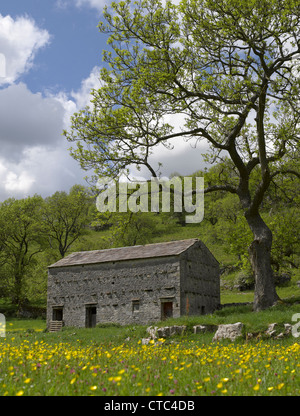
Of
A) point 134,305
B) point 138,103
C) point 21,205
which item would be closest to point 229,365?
point 138,103

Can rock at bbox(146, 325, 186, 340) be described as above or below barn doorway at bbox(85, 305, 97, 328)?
above

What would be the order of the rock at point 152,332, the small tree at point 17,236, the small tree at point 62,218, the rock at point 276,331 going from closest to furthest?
the rock at point 276,331
the rock at point 152,332
the small tree at point 17,236
the small tree at point 62,218

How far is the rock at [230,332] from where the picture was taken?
58.2 ft

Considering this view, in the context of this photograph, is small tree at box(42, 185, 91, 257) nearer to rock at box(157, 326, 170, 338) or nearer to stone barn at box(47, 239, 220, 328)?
stone barn at box(47, 239, 220, 328)

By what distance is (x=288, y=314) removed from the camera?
759 inches

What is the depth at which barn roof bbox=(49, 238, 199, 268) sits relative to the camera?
117ft

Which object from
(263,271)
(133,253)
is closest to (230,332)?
(263,271)

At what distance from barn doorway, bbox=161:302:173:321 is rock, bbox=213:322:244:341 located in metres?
16.2

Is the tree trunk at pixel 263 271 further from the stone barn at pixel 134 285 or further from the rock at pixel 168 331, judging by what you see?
the stone barn at pixel 134 285

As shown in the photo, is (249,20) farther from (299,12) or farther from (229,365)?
(229,365)

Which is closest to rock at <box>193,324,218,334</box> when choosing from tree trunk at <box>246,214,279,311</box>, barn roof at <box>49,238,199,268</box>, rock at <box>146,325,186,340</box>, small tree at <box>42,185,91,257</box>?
rock at <box>146,325,186,340</box>

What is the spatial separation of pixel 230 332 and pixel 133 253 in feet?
67.8

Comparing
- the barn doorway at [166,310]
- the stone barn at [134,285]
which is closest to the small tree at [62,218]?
the stone barn at [134,285]
